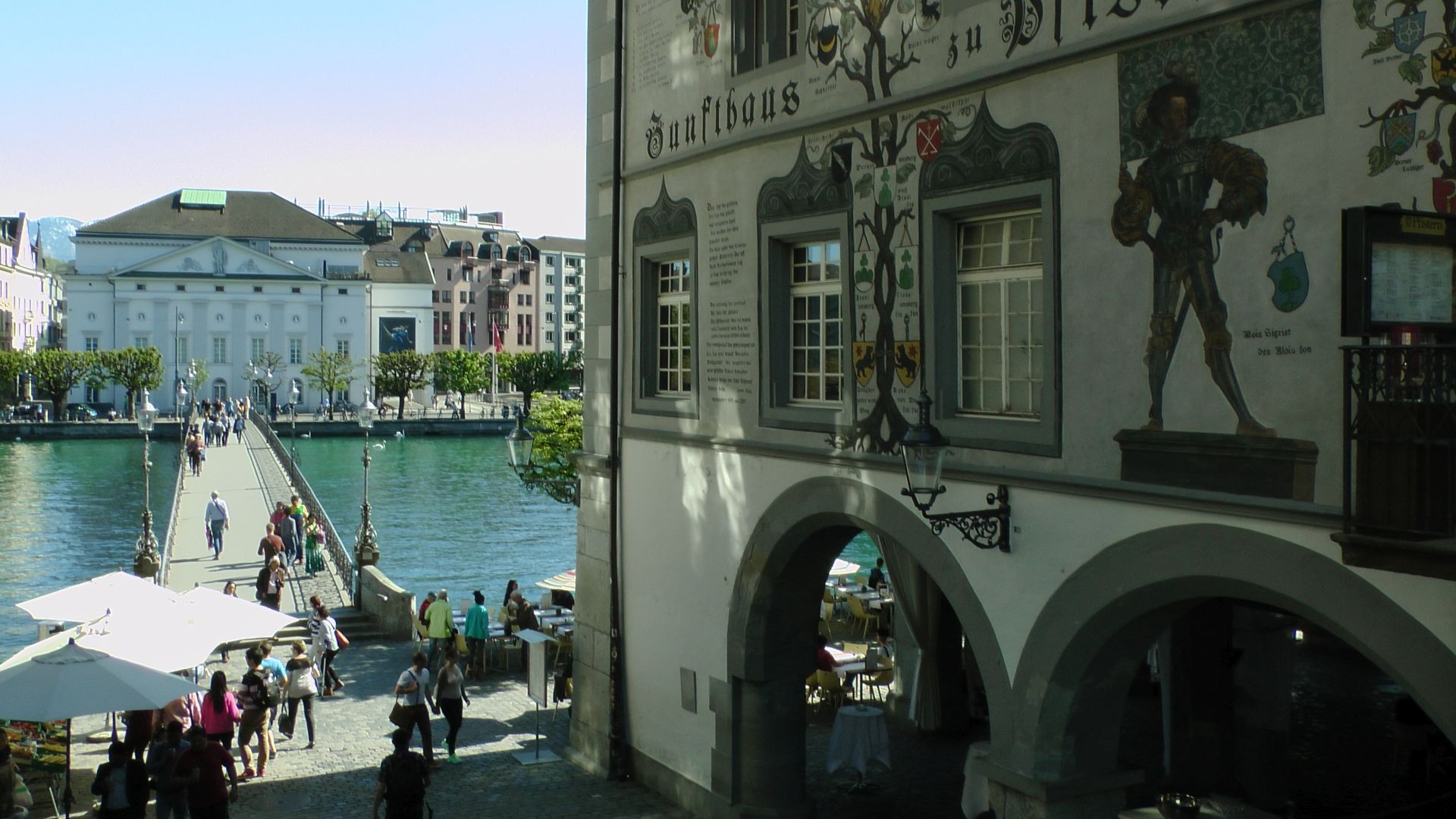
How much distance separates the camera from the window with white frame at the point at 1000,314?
385 inches

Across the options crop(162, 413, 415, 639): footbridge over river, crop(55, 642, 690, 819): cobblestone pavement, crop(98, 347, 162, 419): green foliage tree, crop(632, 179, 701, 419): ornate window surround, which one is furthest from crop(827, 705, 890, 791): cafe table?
crop(98, 347, 162, 419): green foliage tree

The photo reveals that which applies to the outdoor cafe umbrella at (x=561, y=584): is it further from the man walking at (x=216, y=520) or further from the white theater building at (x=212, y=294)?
the white theater building at (x=212, y=294)

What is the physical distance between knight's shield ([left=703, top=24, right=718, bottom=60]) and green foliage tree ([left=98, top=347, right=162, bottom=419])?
92779 mm

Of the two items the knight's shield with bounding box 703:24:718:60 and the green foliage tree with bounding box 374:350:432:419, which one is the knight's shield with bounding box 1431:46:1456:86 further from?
the green foliage tree with bounding box 374:350:432:419

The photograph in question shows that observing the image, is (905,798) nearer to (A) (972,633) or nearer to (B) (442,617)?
(A) (972,633)

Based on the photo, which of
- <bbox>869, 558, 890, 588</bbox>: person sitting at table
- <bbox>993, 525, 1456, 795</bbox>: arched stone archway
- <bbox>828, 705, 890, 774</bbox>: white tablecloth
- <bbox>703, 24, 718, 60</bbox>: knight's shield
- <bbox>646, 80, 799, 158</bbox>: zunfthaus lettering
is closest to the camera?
<bbox>993, 525, 1456, 795</bbox>: arched stone archway

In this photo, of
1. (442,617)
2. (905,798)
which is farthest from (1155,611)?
(442,617)

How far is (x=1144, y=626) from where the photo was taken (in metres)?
8.92

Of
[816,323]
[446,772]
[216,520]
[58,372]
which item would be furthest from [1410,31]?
[58,372]

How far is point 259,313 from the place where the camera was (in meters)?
116

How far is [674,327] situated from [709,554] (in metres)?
2.48

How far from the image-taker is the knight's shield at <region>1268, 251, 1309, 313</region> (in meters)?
7.55

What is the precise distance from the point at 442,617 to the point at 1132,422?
14412mm

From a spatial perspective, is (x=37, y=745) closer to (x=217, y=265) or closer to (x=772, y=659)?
(x=772, y=659)
